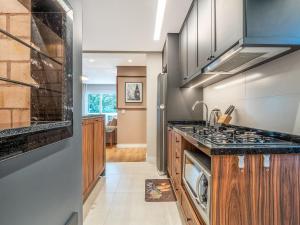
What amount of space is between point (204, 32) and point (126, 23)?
5.36ft

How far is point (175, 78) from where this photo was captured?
13.6ft

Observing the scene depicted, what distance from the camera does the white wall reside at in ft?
16.8

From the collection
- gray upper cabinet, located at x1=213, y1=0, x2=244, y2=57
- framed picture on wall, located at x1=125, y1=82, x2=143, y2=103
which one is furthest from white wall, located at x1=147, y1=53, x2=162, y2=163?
gray upper cabinet, located at x1=213, y1=0, x2=244, y2=57

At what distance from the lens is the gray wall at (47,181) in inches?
32.9

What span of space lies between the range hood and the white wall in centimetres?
280

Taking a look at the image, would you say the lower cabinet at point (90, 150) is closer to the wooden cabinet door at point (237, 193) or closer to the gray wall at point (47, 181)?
the gray wall at point (47, 181)

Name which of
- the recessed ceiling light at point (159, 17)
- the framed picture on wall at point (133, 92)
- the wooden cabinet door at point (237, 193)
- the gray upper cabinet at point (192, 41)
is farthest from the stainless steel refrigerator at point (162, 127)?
the framed picture on wall at point (133, 92)

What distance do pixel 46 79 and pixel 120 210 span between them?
1.98 meters

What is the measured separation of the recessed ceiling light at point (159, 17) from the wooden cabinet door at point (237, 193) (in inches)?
89.8

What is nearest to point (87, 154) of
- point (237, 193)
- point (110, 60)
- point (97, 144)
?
point (97, 144)

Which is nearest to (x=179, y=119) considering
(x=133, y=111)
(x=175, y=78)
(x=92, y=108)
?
(x=175, y=78)

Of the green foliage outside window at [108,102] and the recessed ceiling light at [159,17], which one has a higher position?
the recessed ceiling light at [159,17]

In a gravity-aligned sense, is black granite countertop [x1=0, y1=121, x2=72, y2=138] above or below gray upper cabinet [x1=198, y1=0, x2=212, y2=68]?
below

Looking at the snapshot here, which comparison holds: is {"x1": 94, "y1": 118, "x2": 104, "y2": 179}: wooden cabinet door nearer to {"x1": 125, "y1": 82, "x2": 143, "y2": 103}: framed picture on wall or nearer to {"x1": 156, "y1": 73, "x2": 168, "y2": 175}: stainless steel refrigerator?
{"x1": 156, "y1": 73, "x2": 168, "y2": 175}: stainless steel refrigerator
